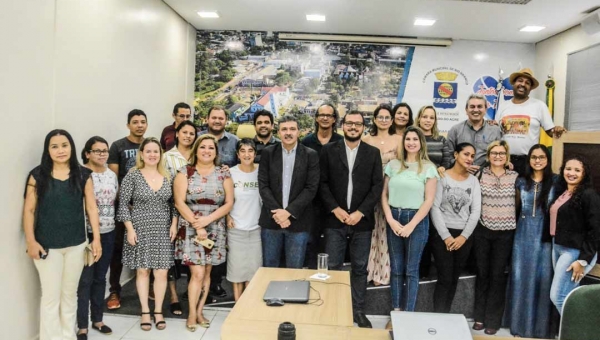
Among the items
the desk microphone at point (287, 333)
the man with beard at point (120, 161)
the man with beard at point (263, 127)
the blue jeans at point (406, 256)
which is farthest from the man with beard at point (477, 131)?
the desk microphone at point (287, 333)

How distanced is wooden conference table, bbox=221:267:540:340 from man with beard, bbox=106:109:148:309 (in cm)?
205

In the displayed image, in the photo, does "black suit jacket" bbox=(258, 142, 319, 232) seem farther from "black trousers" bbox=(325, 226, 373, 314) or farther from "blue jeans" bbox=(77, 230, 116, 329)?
"blue jeans" bbox=(77, 230, 116, 329)

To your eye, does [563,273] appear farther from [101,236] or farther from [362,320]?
[101,236]

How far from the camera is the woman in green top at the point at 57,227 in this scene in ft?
9.87

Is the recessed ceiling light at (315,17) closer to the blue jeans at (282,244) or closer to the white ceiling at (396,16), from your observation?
the white ceiling at (396,16)

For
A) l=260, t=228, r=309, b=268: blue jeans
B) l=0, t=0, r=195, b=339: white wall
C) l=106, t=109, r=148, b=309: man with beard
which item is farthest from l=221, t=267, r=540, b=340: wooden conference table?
l=106, t=109, r=148, b=309: man with beard

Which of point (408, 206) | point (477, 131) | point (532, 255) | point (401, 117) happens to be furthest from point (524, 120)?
point (408, 206)

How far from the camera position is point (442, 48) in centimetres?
682

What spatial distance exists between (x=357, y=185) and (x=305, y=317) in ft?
5.74

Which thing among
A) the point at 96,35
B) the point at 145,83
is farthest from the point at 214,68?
the point at 96,35

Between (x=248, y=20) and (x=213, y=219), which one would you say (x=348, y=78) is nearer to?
(x=248, y=20)

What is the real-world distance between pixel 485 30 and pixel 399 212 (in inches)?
156

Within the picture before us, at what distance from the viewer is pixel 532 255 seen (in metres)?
3.65

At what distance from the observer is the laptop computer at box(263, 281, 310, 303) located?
224 centimetres
